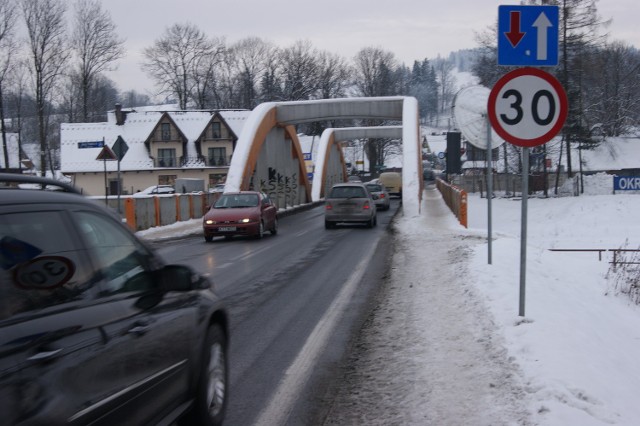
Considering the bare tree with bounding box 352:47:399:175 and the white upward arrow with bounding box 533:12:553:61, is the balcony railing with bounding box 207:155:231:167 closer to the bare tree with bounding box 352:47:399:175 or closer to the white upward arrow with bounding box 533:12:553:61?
the bare tree with bounding box 352:47:399:175

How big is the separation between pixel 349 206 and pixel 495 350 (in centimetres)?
1922

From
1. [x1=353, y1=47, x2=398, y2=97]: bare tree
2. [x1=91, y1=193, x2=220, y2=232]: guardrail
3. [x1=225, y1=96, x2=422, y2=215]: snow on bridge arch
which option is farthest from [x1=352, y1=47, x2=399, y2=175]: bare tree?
[x1=91, y1=193, x2=220, y2=232]: guardrail

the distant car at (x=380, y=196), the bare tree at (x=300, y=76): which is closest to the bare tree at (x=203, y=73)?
the bare tree at (x=300, y=76)

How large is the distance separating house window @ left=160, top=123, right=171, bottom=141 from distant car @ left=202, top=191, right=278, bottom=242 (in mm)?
47395

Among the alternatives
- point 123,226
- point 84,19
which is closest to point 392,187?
point 84,19

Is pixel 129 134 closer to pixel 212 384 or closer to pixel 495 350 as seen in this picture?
pixel 495 350

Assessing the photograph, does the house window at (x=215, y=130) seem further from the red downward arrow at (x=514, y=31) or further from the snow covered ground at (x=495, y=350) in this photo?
the red downward arrow at (x=514, y=31)

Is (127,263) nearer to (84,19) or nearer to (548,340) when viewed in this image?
(548,340)

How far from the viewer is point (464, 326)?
25.5ft

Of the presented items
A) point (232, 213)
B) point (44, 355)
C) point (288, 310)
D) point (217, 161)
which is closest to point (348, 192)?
point (232, 213)

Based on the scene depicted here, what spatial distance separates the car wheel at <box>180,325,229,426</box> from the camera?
444 centimetres

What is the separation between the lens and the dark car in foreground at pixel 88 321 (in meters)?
2.68

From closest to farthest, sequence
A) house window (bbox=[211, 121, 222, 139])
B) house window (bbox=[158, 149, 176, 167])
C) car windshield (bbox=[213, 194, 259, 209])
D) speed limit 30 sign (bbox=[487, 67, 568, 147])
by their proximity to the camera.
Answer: speed limit 30 sign (bbox=[487, 67, 568, 147]) < car windshield (bbox=[213, 194, 259, 209]) < house window (bbox=[158, 149, 176, 167]) < house window (bbox=[211, 121, 222, 139])

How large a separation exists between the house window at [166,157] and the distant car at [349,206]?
4504 cm
